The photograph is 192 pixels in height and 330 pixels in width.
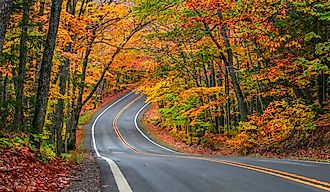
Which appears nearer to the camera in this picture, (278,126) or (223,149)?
(278,126)

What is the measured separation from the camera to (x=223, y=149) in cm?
2653

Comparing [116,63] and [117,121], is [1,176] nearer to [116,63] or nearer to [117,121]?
[116,63]

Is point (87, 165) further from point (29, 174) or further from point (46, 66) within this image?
point (29, 174)

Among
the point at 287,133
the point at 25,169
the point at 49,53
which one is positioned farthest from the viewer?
the point at 287,133

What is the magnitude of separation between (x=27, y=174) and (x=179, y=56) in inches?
874

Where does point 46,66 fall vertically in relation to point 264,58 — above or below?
below

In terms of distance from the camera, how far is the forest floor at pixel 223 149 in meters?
15.1

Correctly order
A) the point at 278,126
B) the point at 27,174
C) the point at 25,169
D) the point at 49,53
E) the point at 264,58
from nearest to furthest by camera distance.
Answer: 1. the point at 27,174
2. the point at 25,169
3. the point at 49,53
4. the point at 278,126
5. the point at 264,58

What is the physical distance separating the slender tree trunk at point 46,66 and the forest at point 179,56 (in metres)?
0.03

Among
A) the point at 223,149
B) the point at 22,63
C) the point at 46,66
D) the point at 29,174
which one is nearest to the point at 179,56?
the point at 223,149

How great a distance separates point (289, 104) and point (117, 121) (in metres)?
31.3

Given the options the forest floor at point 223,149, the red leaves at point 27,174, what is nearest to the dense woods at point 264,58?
the forest floor at point 223,149

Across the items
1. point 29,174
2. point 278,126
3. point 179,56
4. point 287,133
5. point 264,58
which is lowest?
point 29,174

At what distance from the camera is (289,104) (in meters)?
19.8
